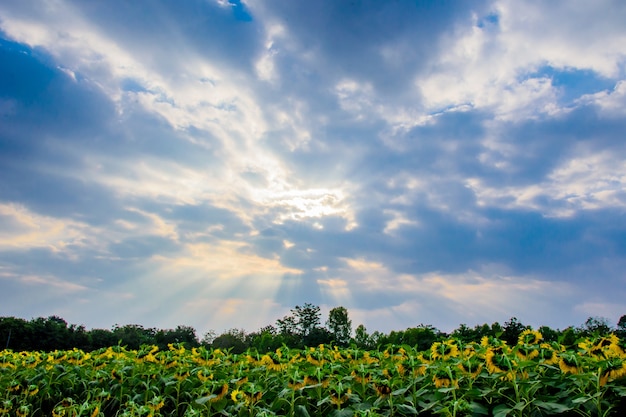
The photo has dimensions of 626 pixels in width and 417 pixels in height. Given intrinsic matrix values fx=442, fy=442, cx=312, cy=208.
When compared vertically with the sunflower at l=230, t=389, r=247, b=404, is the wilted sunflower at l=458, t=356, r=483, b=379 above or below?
above

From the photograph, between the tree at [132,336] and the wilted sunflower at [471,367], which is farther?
the tree at [132,336]

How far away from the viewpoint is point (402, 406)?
10.1ft

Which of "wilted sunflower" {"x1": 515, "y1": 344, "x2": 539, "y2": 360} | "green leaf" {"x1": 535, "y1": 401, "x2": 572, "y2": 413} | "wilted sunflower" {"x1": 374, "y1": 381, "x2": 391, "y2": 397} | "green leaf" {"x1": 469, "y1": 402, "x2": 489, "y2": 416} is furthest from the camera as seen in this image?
"wilted sunflower" {"x1": 515, "y1": 344, "x2": 539, "y2": 360}

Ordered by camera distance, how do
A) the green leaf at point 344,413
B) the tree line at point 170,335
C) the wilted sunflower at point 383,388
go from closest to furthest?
1. the green leaf at point 344,413
2. the wilted sunflower at point 383,388
3. the tree line at point 170,335

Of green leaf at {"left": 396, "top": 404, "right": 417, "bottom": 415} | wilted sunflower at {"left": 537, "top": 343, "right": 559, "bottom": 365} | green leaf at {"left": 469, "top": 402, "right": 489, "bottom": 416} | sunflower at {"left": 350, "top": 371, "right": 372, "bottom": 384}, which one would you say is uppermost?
wilted sunflower at {"left": 537, "top": 343, "right": 559, "bottom": 365}

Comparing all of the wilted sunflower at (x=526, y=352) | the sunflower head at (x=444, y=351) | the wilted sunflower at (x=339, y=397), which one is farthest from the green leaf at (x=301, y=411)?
the wilted sunflower at (x=526, y=352)

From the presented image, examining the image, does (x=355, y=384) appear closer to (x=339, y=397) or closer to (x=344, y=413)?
(x=339, y=397)

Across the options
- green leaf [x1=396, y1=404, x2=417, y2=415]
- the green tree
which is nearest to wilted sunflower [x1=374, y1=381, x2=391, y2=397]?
green leaf [x1=396, y1=404, x2=417, y2=415]

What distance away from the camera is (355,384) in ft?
12.4

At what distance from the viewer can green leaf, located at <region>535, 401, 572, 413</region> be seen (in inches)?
106

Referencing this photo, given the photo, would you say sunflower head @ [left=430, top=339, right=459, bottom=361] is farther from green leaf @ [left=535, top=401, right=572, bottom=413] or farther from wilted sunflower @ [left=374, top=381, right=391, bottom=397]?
green leaf @ [left=535, top=401, right=572, bottom=413]

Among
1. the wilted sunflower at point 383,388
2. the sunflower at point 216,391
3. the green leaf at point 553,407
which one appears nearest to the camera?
the green leaf at point 553,407

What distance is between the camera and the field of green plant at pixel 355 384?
116 inches

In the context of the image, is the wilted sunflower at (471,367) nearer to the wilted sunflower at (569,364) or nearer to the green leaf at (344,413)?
the wilted sunflower at (569,364)
